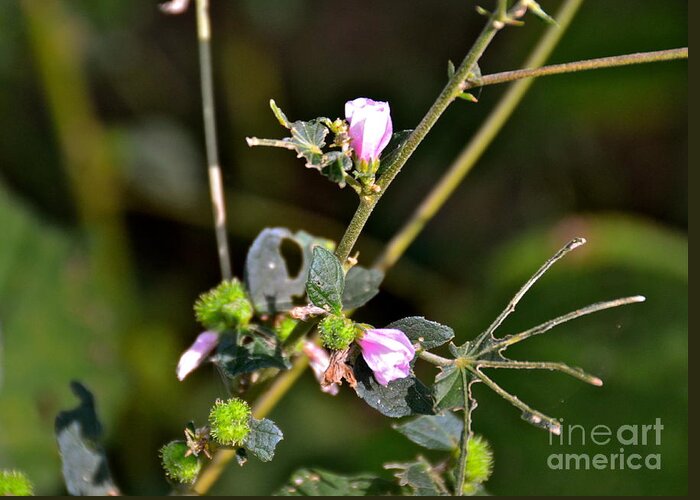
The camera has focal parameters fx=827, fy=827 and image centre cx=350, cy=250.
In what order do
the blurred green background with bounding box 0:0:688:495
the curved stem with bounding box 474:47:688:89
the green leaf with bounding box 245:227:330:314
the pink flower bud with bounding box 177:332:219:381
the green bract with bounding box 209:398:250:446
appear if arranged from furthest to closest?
1. the blurred green background with bounding box 0:0:688:495
2. the green leaf with bounding box 245:227:330:314
3. the pink flower bud with bounding box 177:332:219:381
4. the green bract with bounding box 209:398:250:446
5. the curved stem with bounding box 474:47:688:89

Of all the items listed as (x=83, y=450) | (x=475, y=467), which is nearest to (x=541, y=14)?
(x=475, y=467)

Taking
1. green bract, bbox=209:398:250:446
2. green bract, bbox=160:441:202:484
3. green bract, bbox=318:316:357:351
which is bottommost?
green bract, bbox=160:441:202:484

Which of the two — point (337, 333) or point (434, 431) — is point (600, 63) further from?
point (434, 431)

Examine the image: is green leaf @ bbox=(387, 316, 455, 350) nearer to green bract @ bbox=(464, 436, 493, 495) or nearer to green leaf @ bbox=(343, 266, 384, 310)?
green leaf @ bbox=(343, 266, 384, 310)

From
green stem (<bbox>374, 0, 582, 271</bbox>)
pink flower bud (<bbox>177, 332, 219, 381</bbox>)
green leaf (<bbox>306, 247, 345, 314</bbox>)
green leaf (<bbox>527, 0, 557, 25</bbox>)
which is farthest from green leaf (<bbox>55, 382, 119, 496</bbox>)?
green leaf (<bbox>527, 0, 557, 25</bbox>)

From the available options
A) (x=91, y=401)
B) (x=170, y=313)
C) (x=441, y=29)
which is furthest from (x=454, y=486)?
(x=441, y=29)
